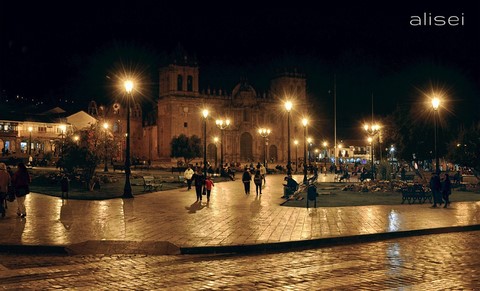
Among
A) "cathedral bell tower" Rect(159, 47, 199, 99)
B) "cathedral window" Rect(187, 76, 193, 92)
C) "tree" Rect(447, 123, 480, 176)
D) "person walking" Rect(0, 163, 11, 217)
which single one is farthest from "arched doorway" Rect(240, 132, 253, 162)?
"person walking" Rect(0, 163, 11, 217)

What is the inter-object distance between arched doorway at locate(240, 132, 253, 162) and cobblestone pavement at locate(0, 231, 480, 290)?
79.8 m

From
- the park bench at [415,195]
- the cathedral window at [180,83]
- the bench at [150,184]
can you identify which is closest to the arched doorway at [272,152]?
the cathedral window at [180,83]

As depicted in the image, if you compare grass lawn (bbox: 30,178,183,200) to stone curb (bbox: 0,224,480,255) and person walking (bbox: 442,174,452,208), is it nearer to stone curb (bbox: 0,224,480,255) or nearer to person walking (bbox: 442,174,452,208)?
stone curb (bbox: 0,224,480,255)

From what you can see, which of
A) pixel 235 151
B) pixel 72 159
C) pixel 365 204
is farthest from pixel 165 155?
pixel 365 204

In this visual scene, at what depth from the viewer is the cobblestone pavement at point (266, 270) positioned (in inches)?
282

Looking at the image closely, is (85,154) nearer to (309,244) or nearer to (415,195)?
(415,195)

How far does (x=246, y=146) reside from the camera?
300 ft

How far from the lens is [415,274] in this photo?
25.8 feet

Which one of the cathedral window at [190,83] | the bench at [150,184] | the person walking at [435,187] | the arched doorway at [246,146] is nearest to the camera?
the person walking at [435,187]

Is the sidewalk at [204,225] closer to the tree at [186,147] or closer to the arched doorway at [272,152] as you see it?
the tree at [186,147]

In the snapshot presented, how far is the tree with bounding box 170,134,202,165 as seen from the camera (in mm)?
76875

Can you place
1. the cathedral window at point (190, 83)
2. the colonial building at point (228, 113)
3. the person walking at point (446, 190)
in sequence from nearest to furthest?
the person walking at point (446, 190), the colonial building at point (228, 113), the cathedral window at point (190, 83)

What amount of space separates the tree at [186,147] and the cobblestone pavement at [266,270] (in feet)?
219

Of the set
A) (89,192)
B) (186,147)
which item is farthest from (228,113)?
(89,192)
